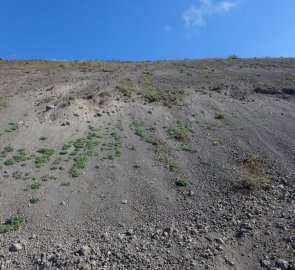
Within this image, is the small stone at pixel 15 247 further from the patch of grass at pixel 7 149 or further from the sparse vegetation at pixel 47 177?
the patch of grass at pixel 7 149

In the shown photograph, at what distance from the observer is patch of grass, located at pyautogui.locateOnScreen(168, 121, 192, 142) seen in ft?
62.5

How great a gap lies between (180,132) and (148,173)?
449cm

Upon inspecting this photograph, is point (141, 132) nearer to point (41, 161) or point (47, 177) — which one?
point (41, 161)

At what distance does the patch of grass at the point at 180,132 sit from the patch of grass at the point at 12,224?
28.9ft

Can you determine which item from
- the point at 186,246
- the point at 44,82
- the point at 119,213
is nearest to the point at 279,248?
the point at 186,246

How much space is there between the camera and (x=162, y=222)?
12.6 meters

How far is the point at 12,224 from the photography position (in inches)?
488

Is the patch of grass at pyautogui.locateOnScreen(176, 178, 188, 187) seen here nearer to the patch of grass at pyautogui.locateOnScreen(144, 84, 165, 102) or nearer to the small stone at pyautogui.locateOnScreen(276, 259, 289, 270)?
the small stone at pyautogui.locateOnScreen(276, 259, 289, 270)

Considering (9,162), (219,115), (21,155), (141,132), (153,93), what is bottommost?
(9,162)

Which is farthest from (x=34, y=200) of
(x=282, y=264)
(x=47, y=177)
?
(x=282, y=264)

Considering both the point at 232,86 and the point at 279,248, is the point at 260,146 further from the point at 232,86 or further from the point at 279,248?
the point at 232,86

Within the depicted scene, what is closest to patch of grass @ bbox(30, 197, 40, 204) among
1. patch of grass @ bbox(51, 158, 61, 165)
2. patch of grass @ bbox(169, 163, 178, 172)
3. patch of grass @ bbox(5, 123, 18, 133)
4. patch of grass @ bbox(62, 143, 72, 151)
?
patch of grass @ bbox(51, 158, 61, 165)

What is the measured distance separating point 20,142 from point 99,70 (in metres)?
15.7

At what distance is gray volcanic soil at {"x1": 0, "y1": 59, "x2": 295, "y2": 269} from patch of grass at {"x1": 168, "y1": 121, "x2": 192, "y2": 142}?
0.07m
